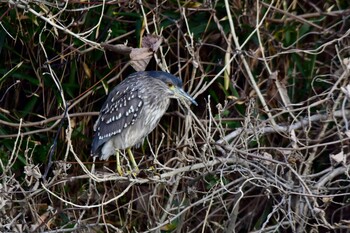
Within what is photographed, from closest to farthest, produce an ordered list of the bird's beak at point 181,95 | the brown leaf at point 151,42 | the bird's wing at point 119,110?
the brown leaf at point 151,42 → the bird's beak at point 181,95 → the bird's wing at point 119,110

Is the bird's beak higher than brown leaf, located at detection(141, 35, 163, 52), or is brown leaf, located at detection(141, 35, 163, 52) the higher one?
brown leaf, located at detection(141, 35, 163, 52)

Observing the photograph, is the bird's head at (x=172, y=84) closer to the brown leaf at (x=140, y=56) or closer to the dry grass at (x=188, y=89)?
the dry grass at (x=188, y=89)

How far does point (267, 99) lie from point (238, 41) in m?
0.31

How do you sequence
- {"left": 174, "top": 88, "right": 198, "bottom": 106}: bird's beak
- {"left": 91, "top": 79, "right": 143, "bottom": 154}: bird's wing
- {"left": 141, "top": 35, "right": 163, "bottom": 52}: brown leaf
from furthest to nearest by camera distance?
{"left": 91, "top": 79, "right": 143, "bottom": 154}: bird's wing < {"left": 174, "top": 88, "right": 198, "bottom": 106}: bird's beak < {"left": 141, "top": 35, "right": 163, "bottom": 52}: brown leaf

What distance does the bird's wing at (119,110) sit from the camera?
4297 millimetres

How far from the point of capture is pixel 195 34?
4.55 meters

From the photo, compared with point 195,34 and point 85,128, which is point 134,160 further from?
point 195,34

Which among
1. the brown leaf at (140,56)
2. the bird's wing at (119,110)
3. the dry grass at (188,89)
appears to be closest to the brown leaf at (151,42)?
the brown leaf at (140,56)

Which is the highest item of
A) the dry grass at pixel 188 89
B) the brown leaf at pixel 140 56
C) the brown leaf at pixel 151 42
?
the brown leaf at pixel 151 42

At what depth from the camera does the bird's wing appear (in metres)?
4.30

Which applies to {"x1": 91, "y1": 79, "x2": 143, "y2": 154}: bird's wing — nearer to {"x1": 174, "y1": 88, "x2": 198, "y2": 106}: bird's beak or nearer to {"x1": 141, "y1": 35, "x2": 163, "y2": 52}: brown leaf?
{"x1": 174, "y1": 88, "x2": 198, "y2": 106}: bird's beak

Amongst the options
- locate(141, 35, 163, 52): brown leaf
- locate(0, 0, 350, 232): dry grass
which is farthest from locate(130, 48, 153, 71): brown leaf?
locate(0, 0, 350, 232): dry grass

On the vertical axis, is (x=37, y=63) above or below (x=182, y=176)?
above

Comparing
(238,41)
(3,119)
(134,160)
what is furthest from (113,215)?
(238,41)
